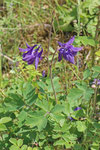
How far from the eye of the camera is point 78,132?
180 cm

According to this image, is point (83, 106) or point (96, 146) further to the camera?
point (83, 106)

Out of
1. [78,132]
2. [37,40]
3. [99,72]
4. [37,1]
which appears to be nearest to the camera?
[99,72]

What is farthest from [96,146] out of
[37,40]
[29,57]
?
[37,40]

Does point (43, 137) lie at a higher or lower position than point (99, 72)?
lower

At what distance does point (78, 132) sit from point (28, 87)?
0.52 m

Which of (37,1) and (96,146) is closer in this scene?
(96,146)

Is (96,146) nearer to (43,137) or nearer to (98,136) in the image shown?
(98,136)

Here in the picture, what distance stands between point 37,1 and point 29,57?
7.95ft

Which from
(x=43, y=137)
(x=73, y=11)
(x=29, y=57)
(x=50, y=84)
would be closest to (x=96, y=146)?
(x=43, y=137)

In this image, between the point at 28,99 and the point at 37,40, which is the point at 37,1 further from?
the point at 28,99

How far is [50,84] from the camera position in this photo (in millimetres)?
1705

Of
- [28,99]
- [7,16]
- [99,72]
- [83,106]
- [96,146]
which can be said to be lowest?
[96,146]

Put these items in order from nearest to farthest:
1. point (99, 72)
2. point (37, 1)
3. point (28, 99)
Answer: point (99, 72) < point (28, 99) < point (37, 1)

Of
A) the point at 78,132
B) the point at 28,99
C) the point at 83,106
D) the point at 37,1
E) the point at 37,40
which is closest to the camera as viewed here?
the point at 28,99
